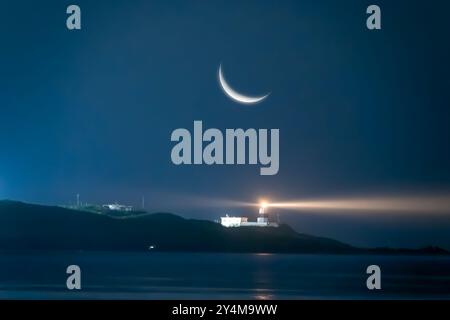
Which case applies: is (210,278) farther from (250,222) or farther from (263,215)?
(263,215)

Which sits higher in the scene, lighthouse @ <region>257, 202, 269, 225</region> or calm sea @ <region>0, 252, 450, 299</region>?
lighthouse @ <region>257, 202, 269, 225</region>

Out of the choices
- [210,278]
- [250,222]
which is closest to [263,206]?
[250,222]

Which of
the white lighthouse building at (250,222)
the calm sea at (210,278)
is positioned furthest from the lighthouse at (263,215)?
the calm sea at (210,278)

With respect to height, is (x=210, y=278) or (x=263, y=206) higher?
(x=263, y=206)

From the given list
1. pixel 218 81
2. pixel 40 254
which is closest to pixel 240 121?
pixel 218 81

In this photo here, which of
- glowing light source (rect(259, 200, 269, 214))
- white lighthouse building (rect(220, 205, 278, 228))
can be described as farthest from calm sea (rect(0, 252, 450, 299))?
glowing light source (rect(259, 200, 269, 214))

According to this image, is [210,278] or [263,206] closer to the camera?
[263,206]

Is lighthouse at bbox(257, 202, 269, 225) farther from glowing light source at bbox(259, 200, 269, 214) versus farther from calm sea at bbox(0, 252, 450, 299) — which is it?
calm sea at bbox(0, 252, 450, 299)

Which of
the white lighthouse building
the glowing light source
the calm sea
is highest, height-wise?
the glowing light source

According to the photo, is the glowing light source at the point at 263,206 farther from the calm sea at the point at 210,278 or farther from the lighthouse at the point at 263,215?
the calm sea at the point at 210,278
